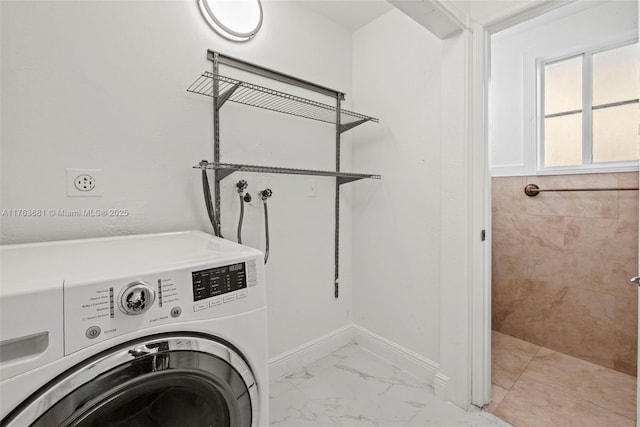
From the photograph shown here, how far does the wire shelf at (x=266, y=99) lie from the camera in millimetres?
1350

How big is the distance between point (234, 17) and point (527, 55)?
6.63 feet

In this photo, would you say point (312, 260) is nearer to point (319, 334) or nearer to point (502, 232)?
point (319, 334)

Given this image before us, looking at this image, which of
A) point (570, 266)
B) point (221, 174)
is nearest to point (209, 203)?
point (221, 174)

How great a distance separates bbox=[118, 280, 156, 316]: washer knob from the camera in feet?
2.22

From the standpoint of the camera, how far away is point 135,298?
68 centimetres

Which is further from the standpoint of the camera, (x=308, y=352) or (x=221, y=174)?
(x=308, y=352)

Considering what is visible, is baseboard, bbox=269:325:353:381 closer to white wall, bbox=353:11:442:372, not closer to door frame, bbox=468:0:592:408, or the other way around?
A: white wall, bbox=353:11:442:372

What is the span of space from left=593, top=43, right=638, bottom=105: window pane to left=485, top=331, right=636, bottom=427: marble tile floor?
1.69 meters

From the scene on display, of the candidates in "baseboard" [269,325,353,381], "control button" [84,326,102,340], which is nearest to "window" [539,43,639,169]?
"baseboard" [269,325,353,381]

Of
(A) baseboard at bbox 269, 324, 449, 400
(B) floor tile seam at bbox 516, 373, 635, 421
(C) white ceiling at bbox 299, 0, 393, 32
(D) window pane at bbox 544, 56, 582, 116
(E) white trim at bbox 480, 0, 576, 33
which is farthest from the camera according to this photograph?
(D) window pane at bbox 544, 56, 582, 116

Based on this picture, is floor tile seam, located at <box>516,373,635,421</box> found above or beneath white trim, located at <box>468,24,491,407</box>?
beneath

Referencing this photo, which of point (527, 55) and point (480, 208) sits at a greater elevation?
point (527, 55)

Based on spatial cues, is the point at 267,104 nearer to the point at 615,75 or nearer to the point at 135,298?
the point at 135,298

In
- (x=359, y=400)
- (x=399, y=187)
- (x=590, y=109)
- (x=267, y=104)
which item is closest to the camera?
(x=359, y=400)
